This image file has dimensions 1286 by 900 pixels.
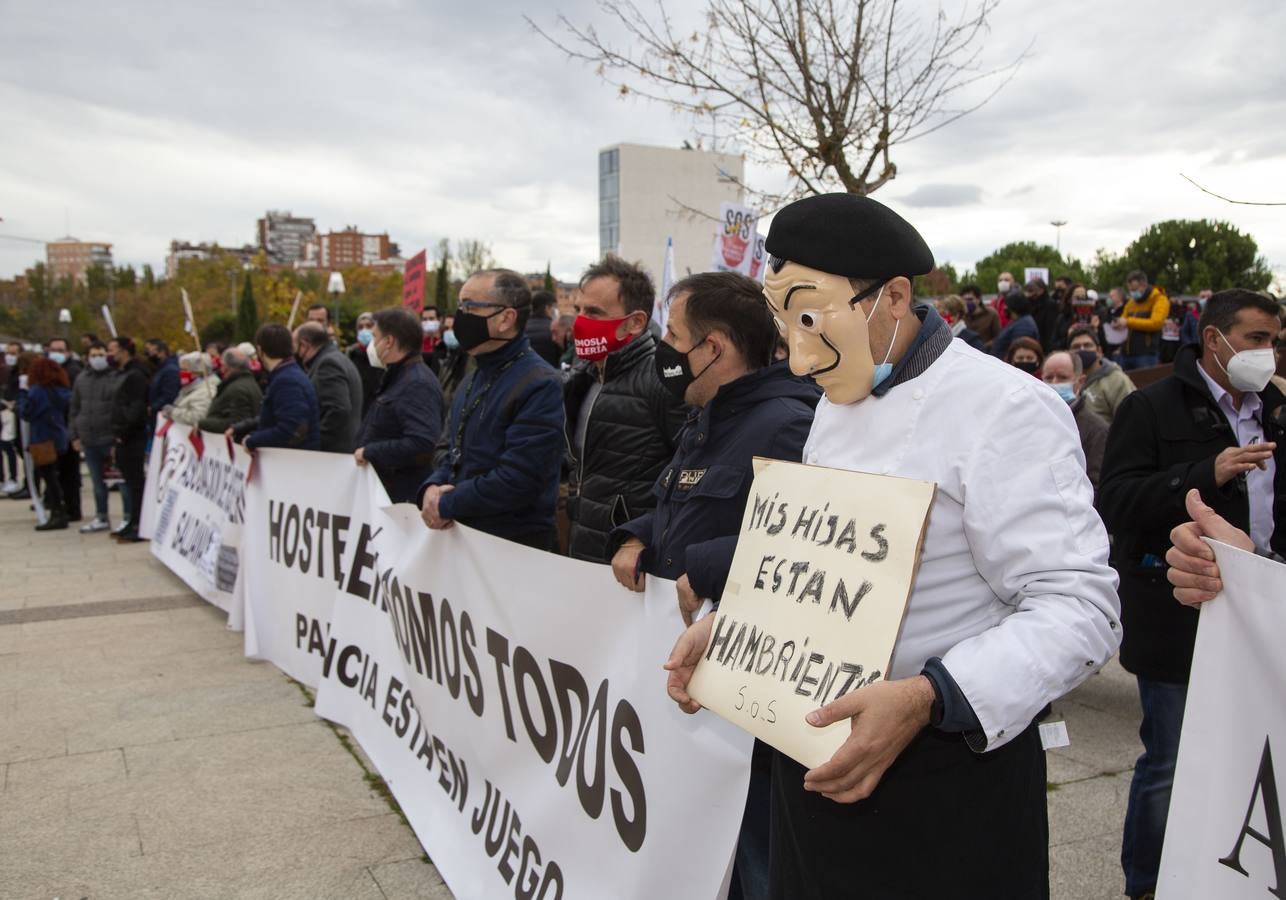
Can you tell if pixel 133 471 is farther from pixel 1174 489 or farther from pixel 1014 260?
pixel 1014 260

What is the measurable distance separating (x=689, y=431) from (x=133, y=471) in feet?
33.5

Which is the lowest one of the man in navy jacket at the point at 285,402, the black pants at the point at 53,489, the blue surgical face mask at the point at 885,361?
the black pants at the point at 53,489

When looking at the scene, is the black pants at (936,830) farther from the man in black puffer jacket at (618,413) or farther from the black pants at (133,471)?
the black pants at (133,471)

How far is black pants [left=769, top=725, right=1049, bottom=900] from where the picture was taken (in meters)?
1.66

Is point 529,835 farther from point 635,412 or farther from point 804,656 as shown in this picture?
point 804,656

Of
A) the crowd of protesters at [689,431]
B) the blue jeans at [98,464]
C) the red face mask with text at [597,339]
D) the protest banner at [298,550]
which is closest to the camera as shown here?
the crowd of protesters at [689,431]

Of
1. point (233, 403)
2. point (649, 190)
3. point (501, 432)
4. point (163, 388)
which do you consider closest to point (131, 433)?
point (163, 388)

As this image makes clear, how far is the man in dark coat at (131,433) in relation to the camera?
431 inches

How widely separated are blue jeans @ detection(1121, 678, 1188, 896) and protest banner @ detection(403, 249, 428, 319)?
9.78m

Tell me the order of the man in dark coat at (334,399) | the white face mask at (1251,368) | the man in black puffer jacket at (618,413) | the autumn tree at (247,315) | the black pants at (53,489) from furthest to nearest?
the autumn tree at (247,315) → the black pants at (53,489) → the man in dark coat at (334,399) → the man in black puffer jacket at (618,413) → the white face mask at (1251,368)

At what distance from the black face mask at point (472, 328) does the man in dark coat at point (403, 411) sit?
4.19 feet

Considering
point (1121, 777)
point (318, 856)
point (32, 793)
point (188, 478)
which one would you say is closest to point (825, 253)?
point (318, 856)

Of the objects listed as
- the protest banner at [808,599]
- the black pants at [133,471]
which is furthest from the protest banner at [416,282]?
the protest banner at [808,599]

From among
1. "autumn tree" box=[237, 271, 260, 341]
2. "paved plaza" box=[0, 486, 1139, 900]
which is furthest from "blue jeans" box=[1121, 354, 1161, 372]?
"autumn tree" box=[237, 271, 260, 341]
